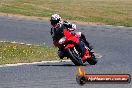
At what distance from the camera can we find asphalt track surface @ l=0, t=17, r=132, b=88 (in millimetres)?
14617

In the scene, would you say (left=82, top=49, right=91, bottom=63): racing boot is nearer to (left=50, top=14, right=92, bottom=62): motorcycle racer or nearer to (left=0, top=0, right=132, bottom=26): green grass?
(left=50, top=14, right=92, bottom=62): motorcycle racer

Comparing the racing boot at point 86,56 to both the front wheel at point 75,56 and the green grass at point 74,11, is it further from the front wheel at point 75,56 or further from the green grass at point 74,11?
the green grass at point 74,11

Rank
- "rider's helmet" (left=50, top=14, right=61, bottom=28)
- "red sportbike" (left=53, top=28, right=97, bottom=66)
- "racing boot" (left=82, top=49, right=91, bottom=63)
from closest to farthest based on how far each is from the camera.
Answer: "rider's helmet" (left=50, top=14, right=61, bottom=28)
"red sportbike" (left=53, top=28, right=97, bottom=66)
"racing boot" (left=82, top=49, right=91, bottom=63)

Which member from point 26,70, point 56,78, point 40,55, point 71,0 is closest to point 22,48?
point 40,55

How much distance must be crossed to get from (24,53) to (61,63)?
2.29 meters

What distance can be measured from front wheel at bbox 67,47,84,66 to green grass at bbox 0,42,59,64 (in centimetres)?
238

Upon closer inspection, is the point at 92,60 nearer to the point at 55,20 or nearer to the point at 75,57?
the point at 75,57

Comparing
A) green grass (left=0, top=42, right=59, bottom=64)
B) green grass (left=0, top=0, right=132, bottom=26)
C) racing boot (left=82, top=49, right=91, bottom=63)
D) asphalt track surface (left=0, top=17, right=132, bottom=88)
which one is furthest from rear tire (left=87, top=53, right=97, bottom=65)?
green grass (left=0, top=0, right=132, bottom=26)

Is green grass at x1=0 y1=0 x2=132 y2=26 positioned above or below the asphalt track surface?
below

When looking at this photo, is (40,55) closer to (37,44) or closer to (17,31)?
(37,44)

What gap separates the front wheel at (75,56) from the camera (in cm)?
1711

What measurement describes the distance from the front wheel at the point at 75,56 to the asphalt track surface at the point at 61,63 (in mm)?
218

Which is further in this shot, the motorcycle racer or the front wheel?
the front wheel

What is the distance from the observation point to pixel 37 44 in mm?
26000
